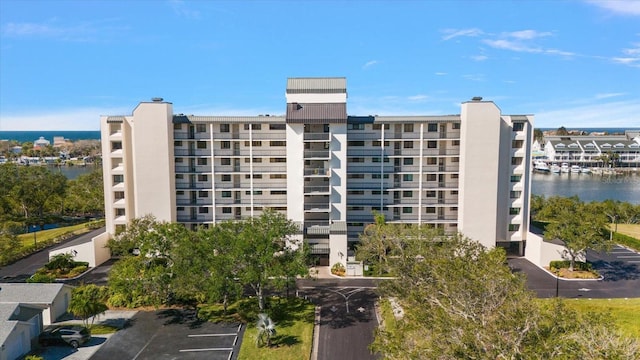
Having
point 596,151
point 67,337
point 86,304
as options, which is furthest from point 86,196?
point 596,151

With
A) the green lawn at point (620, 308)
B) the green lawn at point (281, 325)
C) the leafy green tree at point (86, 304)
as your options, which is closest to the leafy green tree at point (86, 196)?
the leafy green tree at point (86, 304)

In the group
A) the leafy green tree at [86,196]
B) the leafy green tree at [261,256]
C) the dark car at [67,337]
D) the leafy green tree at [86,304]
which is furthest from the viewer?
the leafy green tree at [86,196]

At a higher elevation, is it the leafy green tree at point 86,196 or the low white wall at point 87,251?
the leafy green tree at point 86,196

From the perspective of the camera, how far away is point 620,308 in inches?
1467

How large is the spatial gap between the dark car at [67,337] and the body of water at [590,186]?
388ft

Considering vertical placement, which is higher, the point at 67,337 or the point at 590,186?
the point at 590,186

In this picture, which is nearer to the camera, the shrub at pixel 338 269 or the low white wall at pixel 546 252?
the shrub at pixel 338 269

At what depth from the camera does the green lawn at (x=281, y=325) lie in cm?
3033

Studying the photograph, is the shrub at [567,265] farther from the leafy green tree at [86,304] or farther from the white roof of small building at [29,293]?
the white roof of small building at [29,293]

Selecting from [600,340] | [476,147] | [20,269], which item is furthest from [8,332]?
[476,147]

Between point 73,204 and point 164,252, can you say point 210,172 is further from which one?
point 73,204

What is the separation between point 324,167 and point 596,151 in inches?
6256

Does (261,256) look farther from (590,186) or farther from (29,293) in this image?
(590,186)

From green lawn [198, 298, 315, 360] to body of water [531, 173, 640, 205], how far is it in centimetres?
10285
